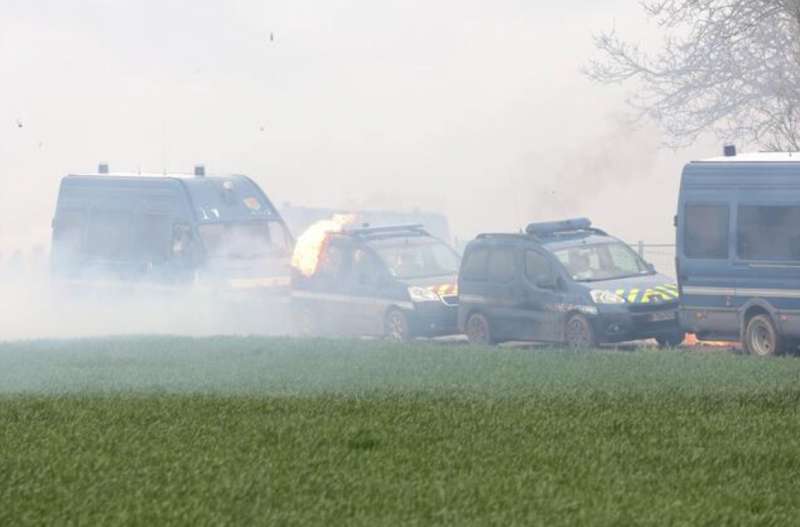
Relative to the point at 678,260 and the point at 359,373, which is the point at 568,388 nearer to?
the point at 359,373

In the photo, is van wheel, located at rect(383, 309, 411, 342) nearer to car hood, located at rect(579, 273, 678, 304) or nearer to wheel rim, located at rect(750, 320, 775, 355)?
car hood, located at rect(579, 273, 678, 304)

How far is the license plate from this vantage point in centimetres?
2612

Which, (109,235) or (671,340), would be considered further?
(109,235)

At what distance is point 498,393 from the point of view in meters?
16.9

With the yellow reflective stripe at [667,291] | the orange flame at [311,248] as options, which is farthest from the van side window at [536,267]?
the orange flame at [311,248]

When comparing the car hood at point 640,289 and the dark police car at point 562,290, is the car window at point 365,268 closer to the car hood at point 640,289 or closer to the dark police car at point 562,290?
the dark police car at point 562,290

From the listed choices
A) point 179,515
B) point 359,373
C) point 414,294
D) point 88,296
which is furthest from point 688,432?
point 88,296

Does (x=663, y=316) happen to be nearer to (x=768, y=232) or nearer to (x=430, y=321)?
(x=768, y=232)

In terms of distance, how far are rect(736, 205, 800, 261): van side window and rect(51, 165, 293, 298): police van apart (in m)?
9.72

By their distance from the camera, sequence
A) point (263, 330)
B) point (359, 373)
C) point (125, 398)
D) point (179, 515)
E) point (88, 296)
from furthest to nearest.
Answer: point (88, 296), point (263, 330), point (359, 373), point (125, 398), point (179, 515)

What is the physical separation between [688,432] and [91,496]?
4.84m

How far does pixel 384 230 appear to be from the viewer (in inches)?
1202

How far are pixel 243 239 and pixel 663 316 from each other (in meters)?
8.88

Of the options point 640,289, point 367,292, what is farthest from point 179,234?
point 640,289
